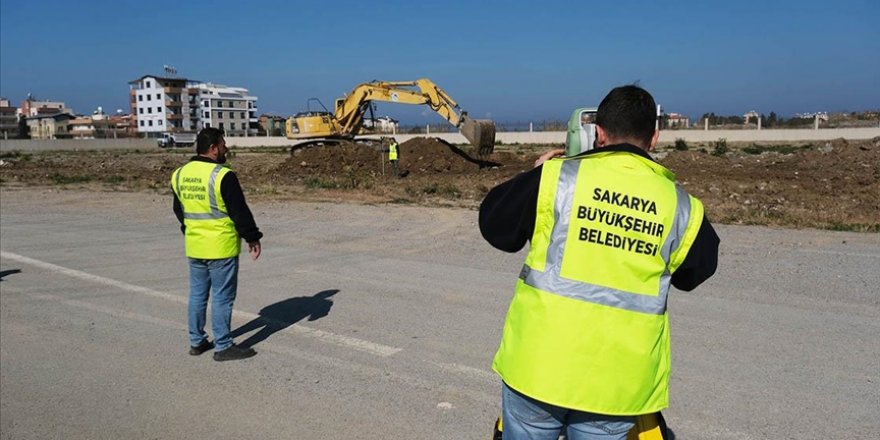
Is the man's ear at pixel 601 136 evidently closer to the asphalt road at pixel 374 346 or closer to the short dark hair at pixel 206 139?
the asphalt road at pixel 374 346

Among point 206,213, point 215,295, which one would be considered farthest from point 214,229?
point 215,295

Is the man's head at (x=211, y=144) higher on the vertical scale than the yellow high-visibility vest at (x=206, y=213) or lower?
higher

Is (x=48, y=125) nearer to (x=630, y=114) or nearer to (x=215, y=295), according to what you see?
(x=215, y=295)

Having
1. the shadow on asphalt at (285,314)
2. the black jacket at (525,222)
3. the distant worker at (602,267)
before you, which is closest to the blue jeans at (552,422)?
the distant worker at (602,267)

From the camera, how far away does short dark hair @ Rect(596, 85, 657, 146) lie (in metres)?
2.45

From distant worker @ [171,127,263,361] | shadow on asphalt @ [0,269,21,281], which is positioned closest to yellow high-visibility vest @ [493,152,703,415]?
distant worker @ [171,127,263,361]

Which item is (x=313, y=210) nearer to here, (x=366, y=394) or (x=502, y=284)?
(x=502, y=284)

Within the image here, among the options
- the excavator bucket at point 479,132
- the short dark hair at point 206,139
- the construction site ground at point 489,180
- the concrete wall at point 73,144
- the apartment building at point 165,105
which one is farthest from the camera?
the apartment building at point 165,105

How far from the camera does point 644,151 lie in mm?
2475

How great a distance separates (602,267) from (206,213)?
4.19 meters

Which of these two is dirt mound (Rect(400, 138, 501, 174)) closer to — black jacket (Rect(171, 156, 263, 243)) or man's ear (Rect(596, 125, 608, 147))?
black jacket (Rect(171, 156, 263, 243))

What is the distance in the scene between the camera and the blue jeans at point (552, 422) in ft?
8.16

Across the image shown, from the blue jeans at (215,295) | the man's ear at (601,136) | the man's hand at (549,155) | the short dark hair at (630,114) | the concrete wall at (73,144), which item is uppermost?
the concrete wall at (73,144)

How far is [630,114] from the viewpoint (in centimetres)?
245
